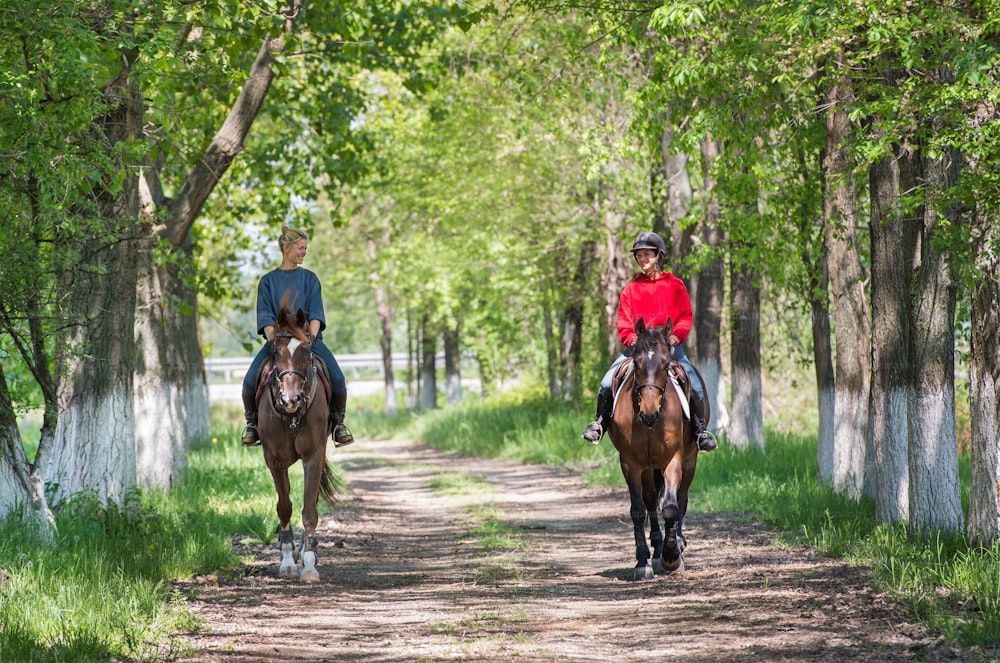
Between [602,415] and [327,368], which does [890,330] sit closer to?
[602,415]

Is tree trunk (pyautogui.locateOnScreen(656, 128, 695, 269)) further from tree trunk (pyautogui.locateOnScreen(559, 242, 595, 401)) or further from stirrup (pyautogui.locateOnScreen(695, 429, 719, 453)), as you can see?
stirrup (pyautogui.locateOnScreen(695, 429, 719, 453))

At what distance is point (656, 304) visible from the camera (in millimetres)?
10625

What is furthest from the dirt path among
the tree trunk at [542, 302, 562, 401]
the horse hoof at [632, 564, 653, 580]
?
the tree trunk at [542, 302, 562, 401]

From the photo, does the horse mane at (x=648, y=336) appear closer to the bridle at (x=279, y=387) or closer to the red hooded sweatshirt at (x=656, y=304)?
the red hooded sweatshirt at (x=656, y=304)

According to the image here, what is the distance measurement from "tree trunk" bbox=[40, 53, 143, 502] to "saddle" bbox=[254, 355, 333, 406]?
1886 mm

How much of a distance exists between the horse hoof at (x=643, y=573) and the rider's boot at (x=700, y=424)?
122 centimetres

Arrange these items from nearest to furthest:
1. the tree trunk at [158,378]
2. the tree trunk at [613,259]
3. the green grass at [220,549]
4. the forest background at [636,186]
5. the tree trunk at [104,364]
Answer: the green grass at [220,549] < the forest background at [636,186] < the tree trunk at [104,364] < the tree trunk at [158,378] < the tree trunk at [613,259]

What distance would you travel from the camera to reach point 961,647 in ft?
21.6

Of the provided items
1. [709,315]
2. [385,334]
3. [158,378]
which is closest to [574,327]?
[709,315]

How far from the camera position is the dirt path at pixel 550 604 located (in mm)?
7008

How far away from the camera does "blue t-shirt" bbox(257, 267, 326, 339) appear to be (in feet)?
34.6

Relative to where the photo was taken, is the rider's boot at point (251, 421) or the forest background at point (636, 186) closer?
the forest background at point (636, 186)

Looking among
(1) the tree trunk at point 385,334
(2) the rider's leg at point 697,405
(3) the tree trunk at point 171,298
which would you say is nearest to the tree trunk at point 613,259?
(3) the tree trunk at point 171,298

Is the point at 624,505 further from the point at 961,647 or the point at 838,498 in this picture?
the point at 961,647
